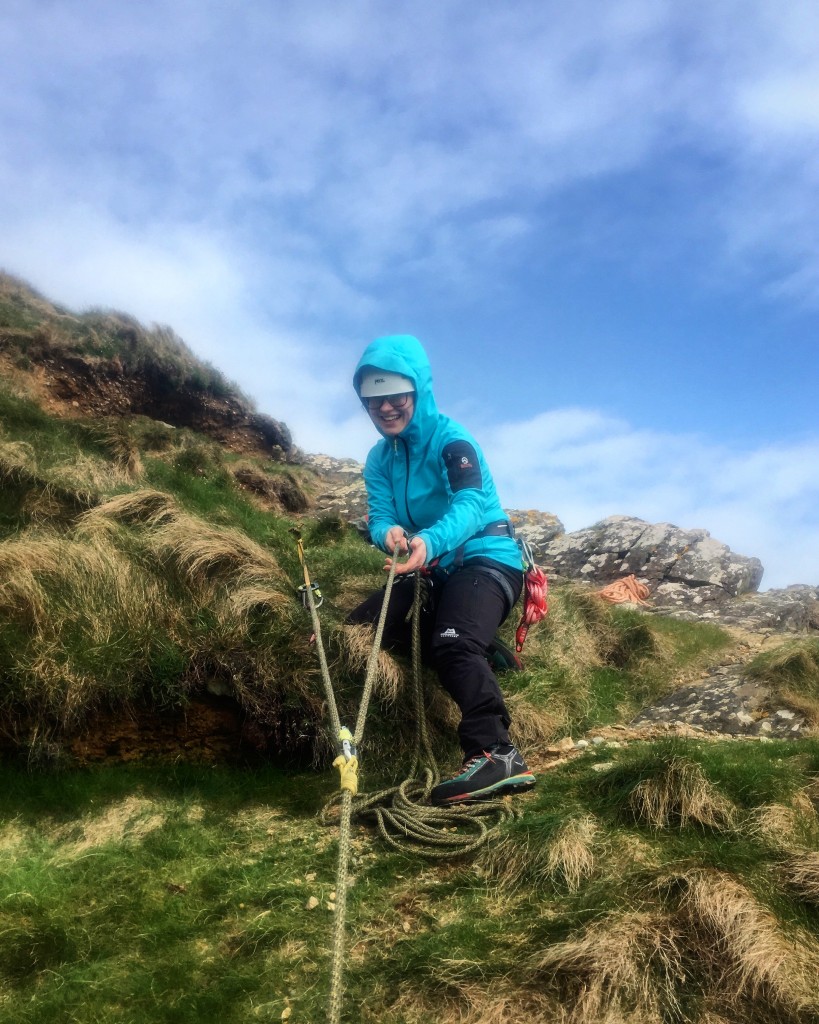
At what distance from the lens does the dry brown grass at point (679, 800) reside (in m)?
3.21

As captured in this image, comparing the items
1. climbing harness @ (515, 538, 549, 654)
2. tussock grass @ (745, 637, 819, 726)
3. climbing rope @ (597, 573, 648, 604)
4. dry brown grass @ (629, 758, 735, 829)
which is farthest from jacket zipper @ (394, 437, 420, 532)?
climbing rope @ (597, 573, 648, 604)

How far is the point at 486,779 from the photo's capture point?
3.84 m

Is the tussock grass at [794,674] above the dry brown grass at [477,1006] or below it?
above

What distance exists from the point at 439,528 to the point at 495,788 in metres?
1.66

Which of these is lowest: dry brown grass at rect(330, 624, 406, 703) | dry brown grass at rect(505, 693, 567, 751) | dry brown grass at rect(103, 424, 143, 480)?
dry brown grass at rect(505, 693, 567, 751)

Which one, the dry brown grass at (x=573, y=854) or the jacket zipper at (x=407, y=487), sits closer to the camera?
the dry brown grass at (x=573, y=854)

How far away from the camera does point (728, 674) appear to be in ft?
24.5

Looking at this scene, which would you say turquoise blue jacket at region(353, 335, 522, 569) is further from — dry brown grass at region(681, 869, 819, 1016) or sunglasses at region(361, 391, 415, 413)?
dry brown grass at region(681, 869, 819, 1016)

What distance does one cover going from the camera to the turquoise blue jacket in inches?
193

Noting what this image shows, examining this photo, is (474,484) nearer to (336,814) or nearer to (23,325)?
(336,814)

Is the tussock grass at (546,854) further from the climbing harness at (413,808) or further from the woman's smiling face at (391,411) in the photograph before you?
the woman's smiling face at (391,411)

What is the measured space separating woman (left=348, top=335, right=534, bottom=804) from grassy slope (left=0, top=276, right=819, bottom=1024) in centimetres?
56

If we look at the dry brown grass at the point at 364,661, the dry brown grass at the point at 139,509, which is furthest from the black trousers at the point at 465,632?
the dry brown grass at the point at 139,509

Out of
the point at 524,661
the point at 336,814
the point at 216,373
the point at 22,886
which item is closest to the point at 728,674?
the point at 524,661
